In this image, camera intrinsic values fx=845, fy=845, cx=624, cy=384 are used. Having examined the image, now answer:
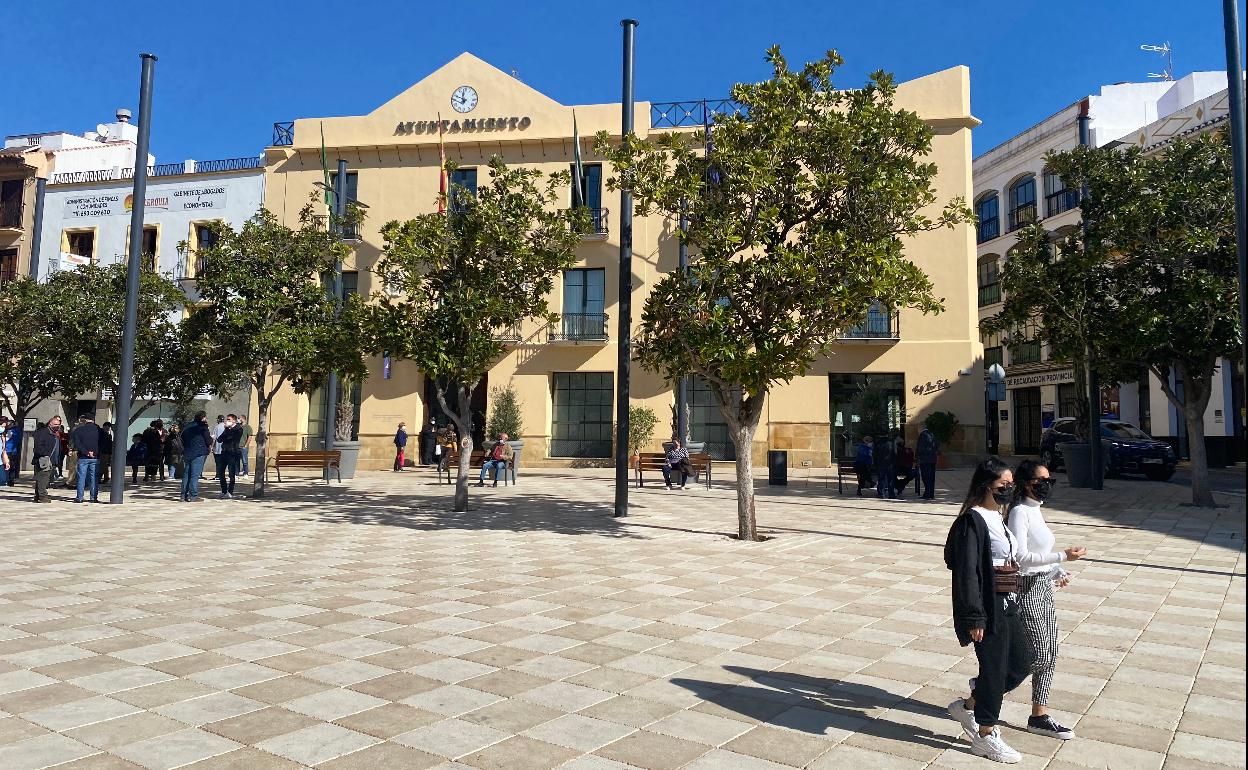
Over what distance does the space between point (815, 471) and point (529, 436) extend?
28.6 feet

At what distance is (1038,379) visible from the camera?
115 ft

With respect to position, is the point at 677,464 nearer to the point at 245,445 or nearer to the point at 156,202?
the point at 245,445

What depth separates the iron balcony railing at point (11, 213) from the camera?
3172 cm

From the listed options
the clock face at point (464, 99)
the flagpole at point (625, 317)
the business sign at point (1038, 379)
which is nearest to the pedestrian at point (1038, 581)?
the flagpole at point (625, 317)

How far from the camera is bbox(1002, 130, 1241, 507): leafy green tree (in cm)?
1369

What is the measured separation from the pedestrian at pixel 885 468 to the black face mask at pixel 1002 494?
13.1 metres

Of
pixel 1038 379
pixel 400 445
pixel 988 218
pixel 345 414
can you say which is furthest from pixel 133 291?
pixel 988 218

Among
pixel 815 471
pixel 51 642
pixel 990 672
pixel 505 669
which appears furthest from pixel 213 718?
pixel 815 471

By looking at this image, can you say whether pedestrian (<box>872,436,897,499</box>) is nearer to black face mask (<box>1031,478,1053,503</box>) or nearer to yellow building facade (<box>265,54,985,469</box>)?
yellow building facade (<box>265,54,985,469</box>)

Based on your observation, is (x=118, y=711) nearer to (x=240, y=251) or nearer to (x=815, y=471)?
(x=240, y=251)

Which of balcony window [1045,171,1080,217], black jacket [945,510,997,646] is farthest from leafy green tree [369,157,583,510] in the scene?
balcony window [1045,171,1080,217]

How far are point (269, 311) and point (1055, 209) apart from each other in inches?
1187

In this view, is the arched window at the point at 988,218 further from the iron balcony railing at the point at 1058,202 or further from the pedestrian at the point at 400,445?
the pedestrian at the point at 400,445

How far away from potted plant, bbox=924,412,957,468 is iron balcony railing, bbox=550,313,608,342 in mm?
9947
